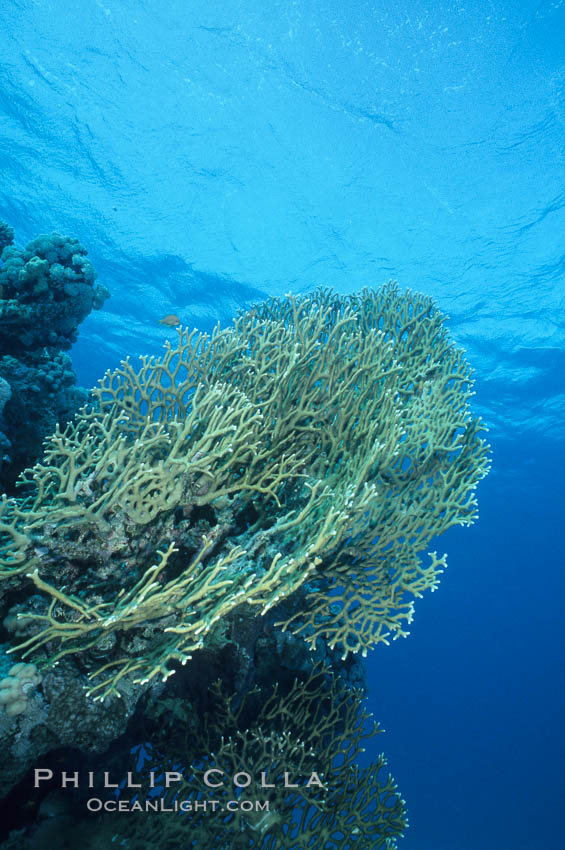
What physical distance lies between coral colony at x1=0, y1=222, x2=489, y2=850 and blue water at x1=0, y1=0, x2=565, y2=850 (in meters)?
12.5

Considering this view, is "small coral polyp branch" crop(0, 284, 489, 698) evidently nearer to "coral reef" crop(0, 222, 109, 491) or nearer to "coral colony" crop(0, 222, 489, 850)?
"coral colony" crop(0, 222, 489, 850)

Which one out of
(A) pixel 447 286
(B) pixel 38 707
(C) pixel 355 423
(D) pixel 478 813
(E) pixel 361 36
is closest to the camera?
(B) pixel 38 707

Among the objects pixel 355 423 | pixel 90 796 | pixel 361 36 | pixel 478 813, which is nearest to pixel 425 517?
pixel 355 423

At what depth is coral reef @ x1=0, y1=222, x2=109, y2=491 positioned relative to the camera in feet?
19.8

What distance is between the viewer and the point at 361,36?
1270cm

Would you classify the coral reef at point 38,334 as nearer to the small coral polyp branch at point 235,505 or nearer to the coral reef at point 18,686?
the small coral polyp branch at point 235,505

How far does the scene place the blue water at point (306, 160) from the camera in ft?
42.5

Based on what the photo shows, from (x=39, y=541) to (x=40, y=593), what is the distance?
20.1 inches

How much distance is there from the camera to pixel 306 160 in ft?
57.5

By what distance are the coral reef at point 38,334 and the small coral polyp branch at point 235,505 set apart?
84.2 inches

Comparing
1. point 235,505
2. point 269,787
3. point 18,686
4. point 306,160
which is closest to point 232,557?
point 235,505

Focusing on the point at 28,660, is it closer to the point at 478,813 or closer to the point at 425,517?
the point at 425,517

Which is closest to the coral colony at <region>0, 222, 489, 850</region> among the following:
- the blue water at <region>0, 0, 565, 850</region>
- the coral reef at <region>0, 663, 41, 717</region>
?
the coral reef at <region>0, 663, 41, 717</region>

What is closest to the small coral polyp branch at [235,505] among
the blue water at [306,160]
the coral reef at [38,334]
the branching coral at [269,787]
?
the branching coral at [269,787]
